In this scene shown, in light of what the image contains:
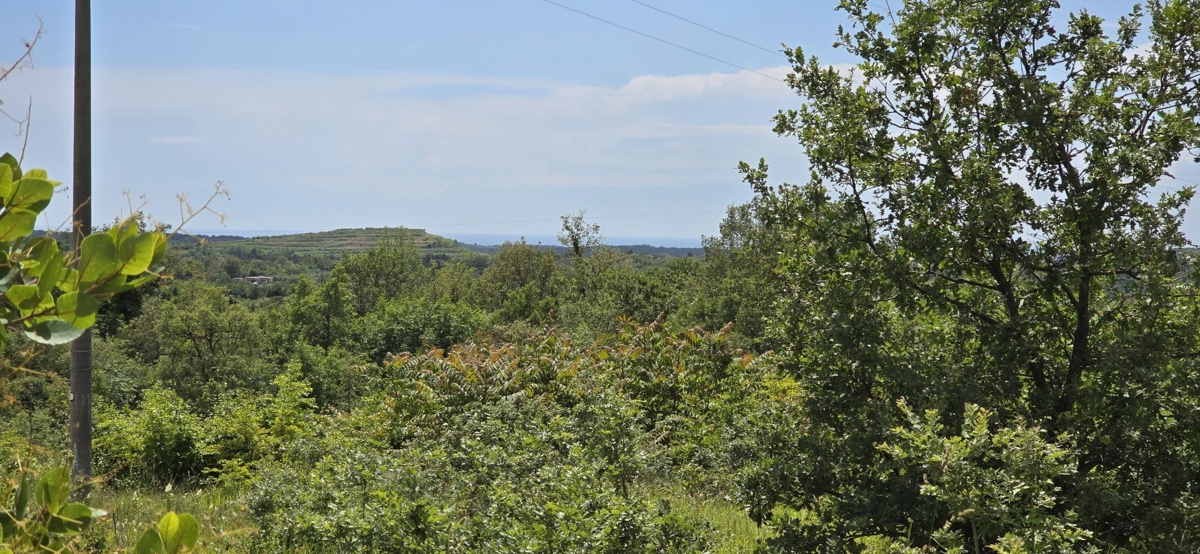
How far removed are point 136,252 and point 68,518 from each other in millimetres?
517


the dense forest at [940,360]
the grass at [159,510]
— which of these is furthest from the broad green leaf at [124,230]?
the grass at [159,510]

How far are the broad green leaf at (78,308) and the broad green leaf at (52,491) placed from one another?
1.19 ft

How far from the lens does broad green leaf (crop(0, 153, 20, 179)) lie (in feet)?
4.07

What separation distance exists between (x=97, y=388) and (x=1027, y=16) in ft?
60.9

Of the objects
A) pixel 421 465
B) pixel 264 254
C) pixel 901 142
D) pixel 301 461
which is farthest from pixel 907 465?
pixel 264 254

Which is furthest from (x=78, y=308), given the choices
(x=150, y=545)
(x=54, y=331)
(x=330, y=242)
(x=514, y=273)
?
(x=330, y=242)

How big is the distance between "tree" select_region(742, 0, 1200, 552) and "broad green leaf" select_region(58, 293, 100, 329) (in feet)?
12.6

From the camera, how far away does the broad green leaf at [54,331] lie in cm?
118

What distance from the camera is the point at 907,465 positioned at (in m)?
4.37

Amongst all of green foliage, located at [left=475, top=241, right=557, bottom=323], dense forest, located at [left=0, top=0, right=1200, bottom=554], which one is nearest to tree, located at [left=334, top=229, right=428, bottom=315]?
green foliage, located at [left=475, top=241, right=557, bottom=323]

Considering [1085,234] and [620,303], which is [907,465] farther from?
[620,303]

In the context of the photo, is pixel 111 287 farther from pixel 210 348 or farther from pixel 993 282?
pixel 210 348

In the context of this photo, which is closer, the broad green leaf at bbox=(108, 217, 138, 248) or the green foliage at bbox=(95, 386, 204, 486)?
the broad green leaf at bbox=(108, 217, 138, 248)

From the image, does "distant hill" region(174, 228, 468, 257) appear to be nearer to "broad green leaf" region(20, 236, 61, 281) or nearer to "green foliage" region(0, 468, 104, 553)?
"green foliage" region(0, 468, 104, 553)
